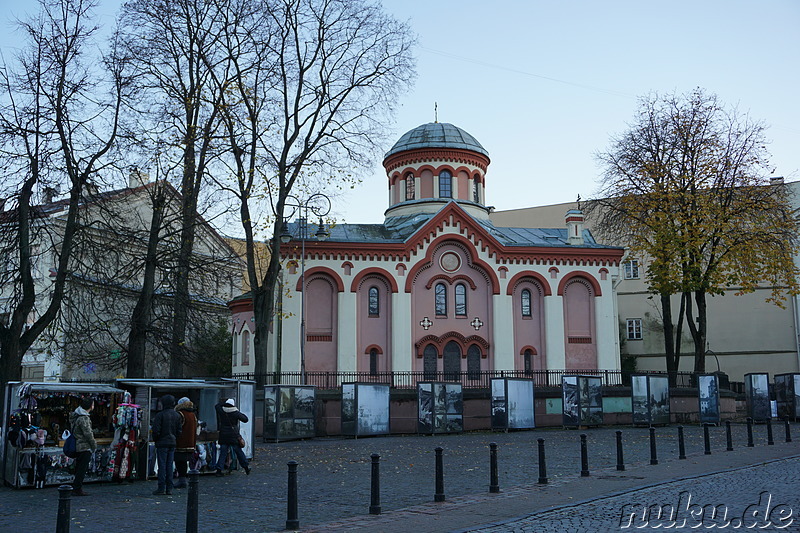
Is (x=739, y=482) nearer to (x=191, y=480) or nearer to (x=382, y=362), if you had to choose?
(x=191, y=480)

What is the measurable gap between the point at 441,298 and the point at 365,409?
15.2 metres

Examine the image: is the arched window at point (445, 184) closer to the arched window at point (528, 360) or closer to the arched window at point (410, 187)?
the arched window at point (410, 187)

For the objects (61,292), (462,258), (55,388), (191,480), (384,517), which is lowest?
(384,517)

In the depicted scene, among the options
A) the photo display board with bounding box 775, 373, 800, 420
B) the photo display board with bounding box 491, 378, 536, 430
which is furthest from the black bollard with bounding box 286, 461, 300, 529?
the photo display board with bounding box 775, 373, 800, 420

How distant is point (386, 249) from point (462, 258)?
4.25 meters

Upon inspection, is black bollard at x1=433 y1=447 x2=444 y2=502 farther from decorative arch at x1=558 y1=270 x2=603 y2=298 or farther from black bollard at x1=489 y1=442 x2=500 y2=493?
decorative arch at x1=558 y1=270 x2=603 y2=298

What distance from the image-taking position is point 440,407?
2722cm

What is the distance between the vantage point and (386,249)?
39.9 metres

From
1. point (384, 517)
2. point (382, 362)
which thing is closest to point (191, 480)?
point (384, 517)

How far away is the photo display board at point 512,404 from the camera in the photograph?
27812 millimetres

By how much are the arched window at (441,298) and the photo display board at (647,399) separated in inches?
521

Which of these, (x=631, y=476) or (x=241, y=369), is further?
(x=241, y=369)

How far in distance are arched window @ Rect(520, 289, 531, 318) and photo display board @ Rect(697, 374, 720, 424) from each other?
12553mm

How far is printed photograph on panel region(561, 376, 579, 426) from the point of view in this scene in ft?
93.9
